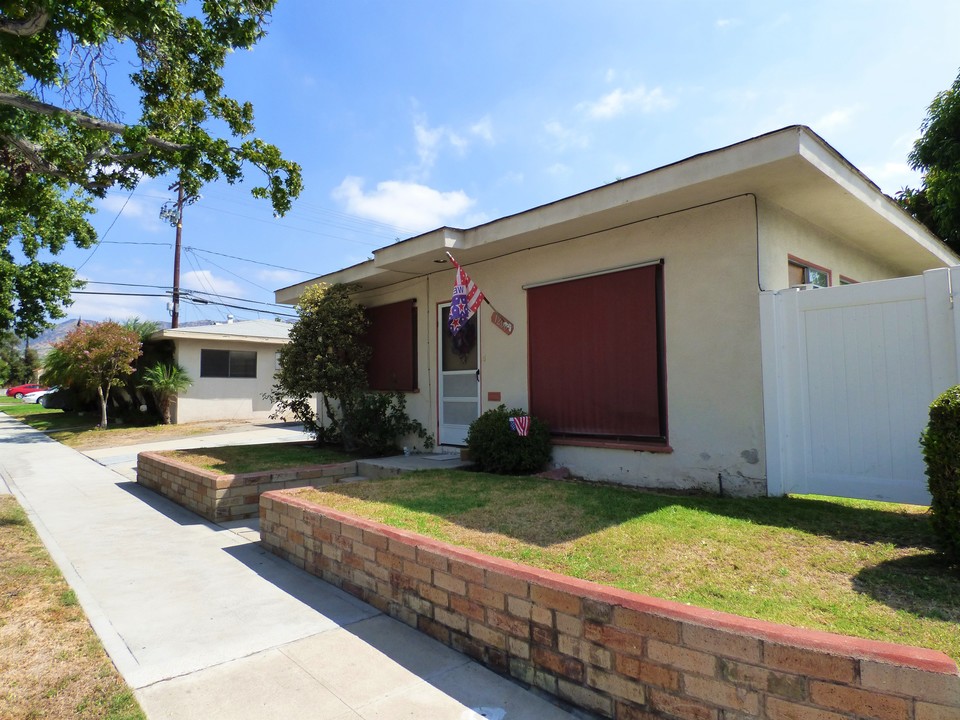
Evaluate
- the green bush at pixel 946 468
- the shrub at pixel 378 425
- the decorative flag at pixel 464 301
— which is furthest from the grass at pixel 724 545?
the shrub at pixel 378 425

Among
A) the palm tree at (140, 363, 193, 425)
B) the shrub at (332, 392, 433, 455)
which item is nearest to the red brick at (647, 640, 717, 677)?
the shrub at (332, 392, 433, 455)

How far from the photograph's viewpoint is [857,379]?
15.5 ft

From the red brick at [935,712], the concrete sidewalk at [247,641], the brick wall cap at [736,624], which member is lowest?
the concrete sidewalk at [247,641]

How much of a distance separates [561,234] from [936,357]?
3.80m

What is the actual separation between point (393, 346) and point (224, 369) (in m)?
11.6

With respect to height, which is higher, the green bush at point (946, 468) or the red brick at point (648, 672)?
the green bush at point (946, 468)

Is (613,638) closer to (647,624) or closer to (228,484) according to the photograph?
(647,624)

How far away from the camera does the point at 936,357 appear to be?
14.1 feet

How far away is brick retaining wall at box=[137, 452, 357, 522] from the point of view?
6.12 m

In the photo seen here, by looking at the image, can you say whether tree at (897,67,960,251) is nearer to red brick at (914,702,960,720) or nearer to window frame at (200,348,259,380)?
red brick at (914,702,960,720)

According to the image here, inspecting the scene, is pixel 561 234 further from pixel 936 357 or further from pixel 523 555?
pixel 523 555

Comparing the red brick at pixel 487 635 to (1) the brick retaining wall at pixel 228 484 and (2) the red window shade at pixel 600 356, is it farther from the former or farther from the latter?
(1) the brick retaining wall at pixel 228 484

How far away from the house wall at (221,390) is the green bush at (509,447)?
1288 centimetres

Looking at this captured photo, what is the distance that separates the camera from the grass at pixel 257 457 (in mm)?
7254
